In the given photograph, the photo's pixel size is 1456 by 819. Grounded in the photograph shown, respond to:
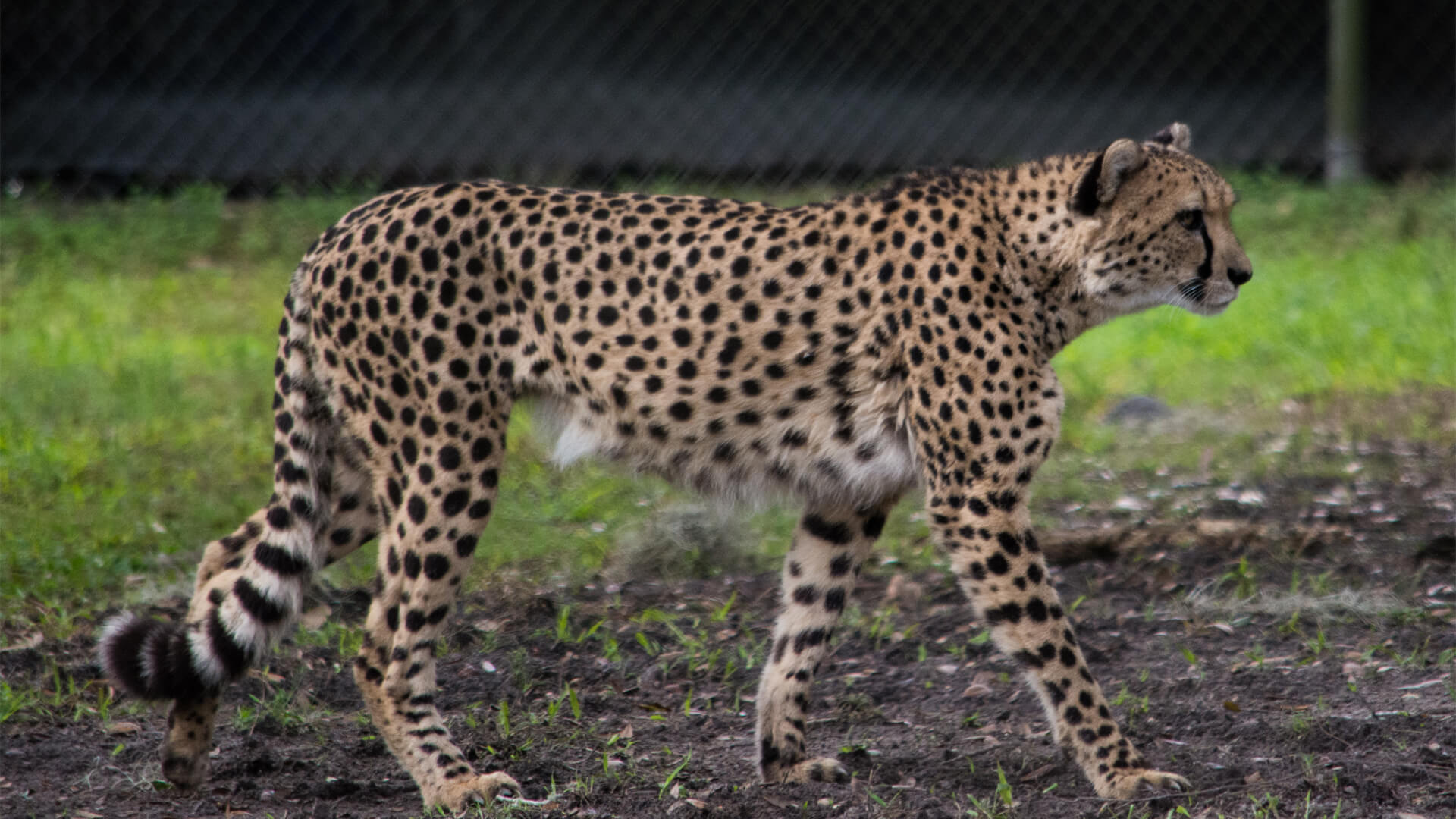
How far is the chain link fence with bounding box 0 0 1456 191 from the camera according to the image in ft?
26.1

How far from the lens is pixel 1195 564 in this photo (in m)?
4.73

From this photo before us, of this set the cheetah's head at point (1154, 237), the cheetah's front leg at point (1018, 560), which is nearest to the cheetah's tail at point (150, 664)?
the cheetah's front leg at point (1018, 560)

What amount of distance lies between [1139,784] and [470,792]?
1313mm

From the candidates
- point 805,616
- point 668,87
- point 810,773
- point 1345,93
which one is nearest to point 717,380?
point 805,616

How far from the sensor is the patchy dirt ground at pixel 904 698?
132 inches

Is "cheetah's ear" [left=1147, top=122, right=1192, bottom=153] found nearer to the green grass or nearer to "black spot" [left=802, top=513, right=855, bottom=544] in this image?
"black spot" [left=802, top=513, right=855, bottom=544]

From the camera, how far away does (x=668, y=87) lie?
8555 millimetres

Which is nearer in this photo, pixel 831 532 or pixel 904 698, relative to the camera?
pixel 831 532

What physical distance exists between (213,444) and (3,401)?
872mm

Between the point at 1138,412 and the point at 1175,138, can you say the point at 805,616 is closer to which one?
the point at 1175,138

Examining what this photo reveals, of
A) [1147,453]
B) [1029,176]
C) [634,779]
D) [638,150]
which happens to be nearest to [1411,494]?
[1147,453]

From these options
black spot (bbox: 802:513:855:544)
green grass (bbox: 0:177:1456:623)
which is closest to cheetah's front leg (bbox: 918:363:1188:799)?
black spot (bbox: 802:513:855:544)

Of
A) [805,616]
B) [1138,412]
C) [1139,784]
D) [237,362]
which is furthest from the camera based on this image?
[237,362]

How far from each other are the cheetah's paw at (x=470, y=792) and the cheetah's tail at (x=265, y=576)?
0.49 m
